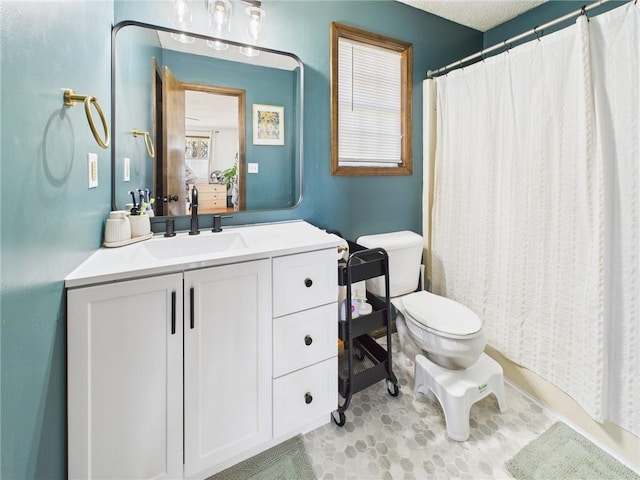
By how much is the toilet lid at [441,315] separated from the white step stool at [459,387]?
0.82 feet

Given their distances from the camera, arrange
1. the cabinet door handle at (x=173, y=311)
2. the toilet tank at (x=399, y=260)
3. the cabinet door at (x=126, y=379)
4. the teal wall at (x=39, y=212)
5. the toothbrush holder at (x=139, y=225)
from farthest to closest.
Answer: the toilet tank at (x=399, y=260)
the toothbrush holder at (x=139, y=225)
the cabinet door handle at (x=173, y=311)
the cabinet door at (x=126, y=379)
the teal wall at (x=39, y=212)

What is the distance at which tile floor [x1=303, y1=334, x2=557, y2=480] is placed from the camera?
1.26 m

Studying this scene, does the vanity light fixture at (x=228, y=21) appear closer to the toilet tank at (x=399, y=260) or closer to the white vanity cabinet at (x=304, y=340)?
the white vanity cabinet at (x=304, y=340)

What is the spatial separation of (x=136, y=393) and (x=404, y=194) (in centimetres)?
198

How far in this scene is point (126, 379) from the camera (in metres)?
0.99

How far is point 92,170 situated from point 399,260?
66.4 inches

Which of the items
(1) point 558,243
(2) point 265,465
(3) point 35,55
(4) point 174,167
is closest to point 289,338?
(2) point 265,465

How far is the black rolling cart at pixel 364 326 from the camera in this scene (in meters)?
1.47

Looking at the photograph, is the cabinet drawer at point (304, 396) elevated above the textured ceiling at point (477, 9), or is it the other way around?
the textured ceiling at point (477, 9)

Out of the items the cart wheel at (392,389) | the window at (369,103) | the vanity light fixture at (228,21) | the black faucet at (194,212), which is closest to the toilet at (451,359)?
the cart wheel at (392,389)

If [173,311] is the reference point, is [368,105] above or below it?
above

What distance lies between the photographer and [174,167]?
1.54 metres

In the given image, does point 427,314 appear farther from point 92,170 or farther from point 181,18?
point 181,18

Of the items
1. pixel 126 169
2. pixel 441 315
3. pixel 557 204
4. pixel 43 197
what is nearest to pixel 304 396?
pixel 441 315
